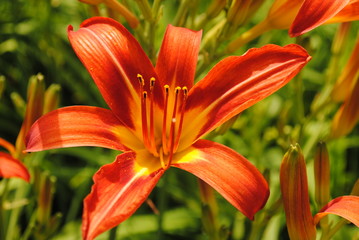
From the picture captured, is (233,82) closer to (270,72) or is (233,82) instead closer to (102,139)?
(270,72)

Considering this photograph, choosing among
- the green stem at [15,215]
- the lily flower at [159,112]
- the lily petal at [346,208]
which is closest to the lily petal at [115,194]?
the lily flower at [159,112]

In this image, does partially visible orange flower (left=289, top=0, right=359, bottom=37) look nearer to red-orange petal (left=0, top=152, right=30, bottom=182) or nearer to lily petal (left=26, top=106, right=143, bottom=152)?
lily petal (left=26, top=106, right=143, bottom=152)

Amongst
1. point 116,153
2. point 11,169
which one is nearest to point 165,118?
point 11,169

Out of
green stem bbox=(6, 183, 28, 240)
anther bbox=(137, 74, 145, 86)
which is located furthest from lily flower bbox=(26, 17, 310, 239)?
green stem bbox=(6, 183, 28, 240)

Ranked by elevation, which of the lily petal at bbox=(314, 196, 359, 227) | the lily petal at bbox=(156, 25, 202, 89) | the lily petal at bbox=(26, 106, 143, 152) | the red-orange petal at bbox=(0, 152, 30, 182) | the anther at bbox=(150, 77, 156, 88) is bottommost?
the lily petal at bbox=(314, 196, 359, 227)

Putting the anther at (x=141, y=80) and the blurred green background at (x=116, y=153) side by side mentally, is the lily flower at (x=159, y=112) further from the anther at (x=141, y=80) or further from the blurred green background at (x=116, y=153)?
the blurred green background at (x=116, y=153)

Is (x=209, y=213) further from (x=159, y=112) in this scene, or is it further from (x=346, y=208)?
(x=346, y=208)

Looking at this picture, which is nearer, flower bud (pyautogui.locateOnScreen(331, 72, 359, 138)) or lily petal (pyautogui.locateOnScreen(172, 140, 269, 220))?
lily petal (pyautogui.locateOnScreen(172, 140, 269, 220))
